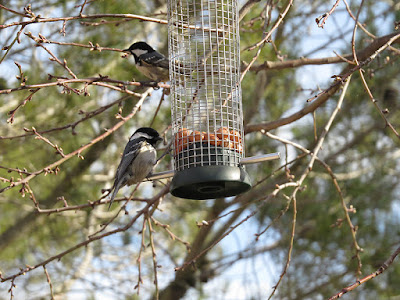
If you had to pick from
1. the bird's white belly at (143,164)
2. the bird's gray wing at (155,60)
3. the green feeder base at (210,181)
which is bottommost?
the green feeder base at (210,181)

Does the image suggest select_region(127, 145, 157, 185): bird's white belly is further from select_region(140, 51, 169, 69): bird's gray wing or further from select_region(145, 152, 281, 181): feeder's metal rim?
select_region(140, 51, 169, 69): bird's gray wing

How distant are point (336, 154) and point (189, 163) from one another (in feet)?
10.9

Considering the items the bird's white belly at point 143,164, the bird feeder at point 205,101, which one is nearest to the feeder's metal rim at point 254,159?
the bird feeder at point 205,101

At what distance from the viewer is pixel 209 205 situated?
7.30 meters

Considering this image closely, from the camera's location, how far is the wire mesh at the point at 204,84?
11.8ft

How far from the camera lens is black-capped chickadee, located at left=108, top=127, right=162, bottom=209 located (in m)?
4.35

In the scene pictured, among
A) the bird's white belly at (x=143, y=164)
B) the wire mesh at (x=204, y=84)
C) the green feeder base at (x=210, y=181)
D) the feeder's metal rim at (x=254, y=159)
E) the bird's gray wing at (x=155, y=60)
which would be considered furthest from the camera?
the bird's gray wing at (x=155, y=60)

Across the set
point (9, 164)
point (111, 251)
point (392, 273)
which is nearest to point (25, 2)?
point (9, 164)

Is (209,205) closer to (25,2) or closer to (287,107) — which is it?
(287,107)

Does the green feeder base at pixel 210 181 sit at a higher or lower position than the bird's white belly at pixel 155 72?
lower

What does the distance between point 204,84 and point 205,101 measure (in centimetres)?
11

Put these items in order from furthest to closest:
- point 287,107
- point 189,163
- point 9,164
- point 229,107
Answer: point 287,107
point 9,164
point 229,107
point 189,163

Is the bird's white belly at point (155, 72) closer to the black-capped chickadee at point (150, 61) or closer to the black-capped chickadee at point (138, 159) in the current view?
the black-capped chickadee at point (150, 61)

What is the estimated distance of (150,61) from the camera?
525 cm
